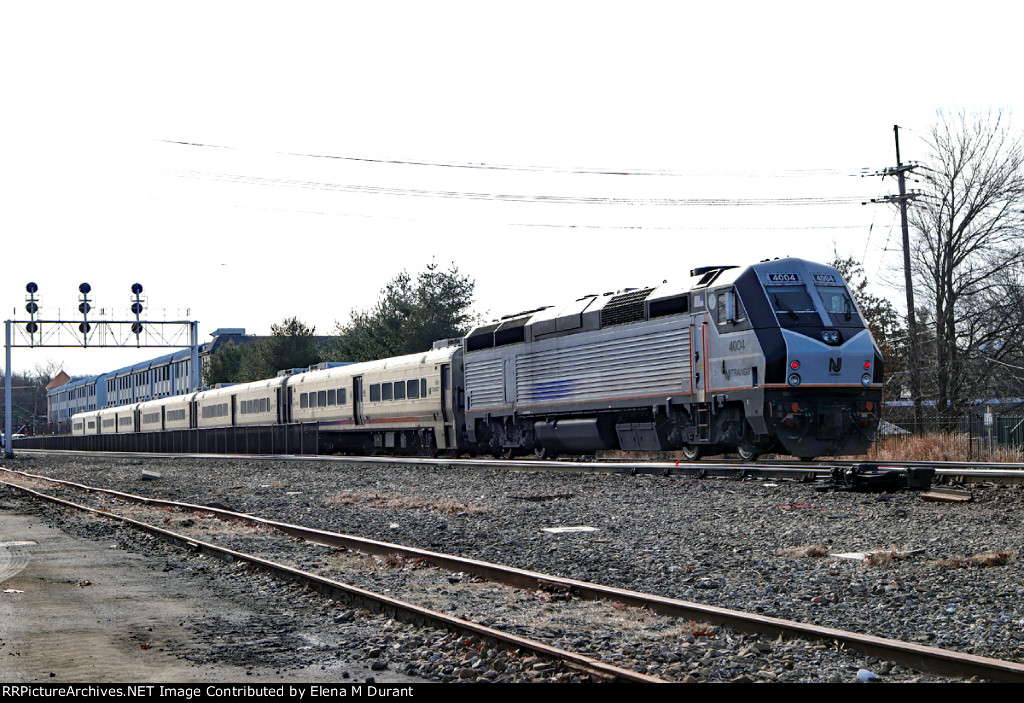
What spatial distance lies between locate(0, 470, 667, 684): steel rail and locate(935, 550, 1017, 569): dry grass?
4567 millimetres

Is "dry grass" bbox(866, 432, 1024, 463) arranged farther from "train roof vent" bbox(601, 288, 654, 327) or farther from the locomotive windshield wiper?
"train roof vent" bbox(601, 288, 654, 327)

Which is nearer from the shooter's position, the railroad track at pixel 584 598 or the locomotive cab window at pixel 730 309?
the railroad track at pixel 584 598

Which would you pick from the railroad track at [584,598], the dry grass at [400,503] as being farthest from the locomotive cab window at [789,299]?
the railroad track at [584,598]

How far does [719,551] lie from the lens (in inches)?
443

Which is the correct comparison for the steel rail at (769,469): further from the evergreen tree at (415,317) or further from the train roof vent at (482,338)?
the evergreen tree at (415,317)

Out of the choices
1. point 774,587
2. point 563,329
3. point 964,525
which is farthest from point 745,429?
point 774,587

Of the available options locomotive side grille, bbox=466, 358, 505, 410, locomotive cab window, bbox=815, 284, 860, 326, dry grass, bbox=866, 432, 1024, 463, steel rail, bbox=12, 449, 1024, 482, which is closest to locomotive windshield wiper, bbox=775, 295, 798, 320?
locomotive cab window, bbox=815, 284, 860, 326

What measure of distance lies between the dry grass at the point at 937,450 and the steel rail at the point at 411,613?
1589 centimetres

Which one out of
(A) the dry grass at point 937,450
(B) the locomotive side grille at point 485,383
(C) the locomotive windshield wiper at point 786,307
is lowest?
(A) the dry grass at point 937,450

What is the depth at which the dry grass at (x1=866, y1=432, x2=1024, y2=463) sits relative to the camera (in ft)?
76.5

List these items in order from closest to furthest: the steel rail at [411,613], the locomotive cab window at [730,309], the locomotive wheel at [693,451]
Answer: the steel rail at [411,613]
the locomotive cab window at [730,309]
the locomotive wheel at [693,451]

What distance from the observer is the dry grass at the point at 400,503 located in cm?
1691
